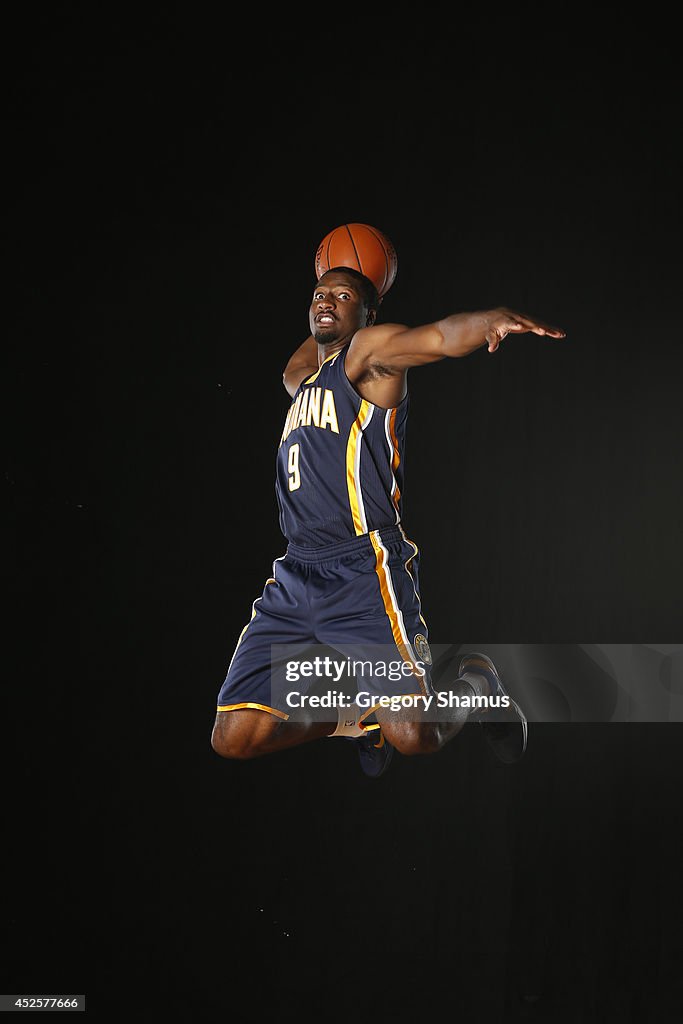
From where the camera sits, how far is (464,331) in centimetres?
173

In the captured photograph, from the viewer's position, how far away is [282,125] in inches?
97.4

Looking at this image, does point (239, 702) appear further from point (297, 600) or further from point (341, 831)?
point (341, 831)

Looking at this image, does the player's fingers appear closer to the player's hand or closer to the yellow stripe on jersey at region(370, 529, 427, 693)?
the player's hand

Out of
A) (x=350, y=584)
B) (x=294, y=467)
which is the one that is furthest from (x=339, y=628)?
(x=294, y=467)

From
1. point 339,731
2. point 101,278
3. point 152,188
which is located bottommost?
point 339,731

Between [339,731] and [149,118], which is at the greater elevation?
[149,118]

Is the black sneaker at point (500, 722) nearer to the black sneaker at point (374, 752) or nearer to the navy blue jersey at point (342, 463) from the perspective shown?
the black sneaker at point (374, 752)

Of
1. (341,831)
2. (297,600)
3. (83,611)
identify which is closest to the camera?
(297,600)

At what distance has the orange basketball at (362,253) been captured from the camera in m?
2.16

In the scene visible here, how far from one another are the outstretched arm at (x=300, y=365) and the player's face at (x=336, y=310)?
6.2 inches

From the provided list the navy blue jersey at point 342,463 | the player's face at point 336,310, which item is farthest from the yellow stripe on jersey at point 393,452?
the player's face at point 336,310

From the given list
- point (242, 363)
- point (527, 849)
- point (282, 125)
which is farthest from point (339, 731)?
point (282, 125)

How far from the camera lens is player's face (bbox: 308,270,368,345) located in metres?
2.12

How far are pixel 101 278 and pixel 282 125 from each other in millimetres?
614
